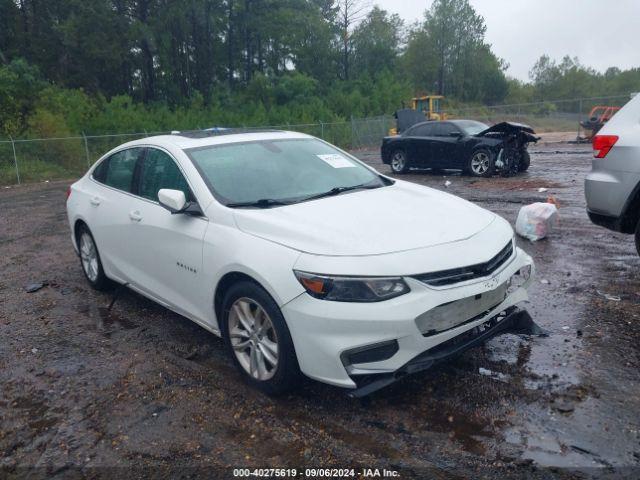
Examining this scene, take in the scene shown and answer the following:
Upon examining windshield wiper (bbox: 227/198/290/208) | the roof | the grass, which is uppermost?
the roof

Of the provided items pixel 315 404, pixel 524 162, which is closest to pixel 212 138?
pixel 315 404

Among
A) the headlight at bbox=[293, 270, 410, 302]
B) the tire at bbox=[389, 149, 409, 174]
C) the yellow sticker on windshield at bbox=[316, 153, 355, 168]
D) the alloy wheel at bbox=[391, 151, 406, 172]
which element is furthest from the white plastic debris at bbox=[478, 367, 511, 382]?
the alloy wheel at bbox=[391, 151, 406, 172]

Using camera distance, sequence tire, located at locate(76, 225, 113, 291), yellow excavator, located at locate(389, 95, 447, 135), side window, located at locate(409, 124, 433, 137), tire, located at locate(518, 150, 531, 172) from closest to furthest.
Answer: tire, located at locate(76, 225, 113, 291)
tire, located at locate(518, 150, 531, 172)
side window, located at locate(409, 124, 433, 137)
yellow excavator, located at locate(389, 95, 447, 135)

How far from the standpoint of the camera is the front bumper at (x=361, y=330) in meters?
2.99

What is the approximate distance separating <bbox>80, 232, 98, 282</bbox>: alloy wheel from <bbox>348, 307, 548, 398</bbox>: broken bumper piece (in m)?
3.51

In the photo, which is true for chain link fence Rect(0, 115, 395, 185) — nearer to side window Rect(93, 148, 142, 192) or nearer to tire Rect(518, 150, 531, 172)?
tire Rect(518, 150, 531, 172)

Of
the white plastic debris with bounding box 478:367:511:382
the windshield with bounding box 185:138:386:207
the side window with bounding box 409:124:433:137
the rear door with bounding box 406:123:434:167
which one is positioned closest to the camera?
the white plastic debris with bounding box 478:367:511:382

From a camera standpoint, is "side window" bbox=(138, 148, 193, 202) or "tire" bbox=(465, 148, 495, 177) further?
"tire" bbox=(465, 148, 495, 177)

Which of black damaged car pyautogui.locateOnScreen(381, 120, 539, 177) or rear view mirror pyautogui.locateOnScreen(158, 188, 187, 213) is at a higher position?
rear view mirror pyautogui.locateOnScreen(158, 188, 187, 213)

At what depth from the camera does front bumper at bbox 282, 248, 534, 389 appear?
9.82 feet

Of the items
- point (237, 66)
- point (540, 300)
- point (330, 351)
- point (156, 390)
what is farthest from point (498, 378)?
point (237, 66)

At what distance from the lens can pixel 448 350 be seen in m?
3.21

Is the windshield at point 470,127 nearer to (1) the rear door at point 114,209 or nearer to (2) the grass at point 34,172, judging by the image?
(1) the rear door at point 114,209

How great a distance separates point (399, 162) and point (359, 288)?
13.5 metres
